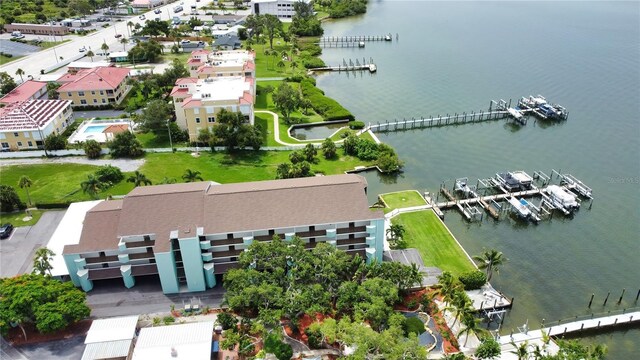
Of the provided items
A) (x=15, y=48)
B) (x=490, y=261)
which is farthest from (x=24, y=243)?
(x=15, y=48)

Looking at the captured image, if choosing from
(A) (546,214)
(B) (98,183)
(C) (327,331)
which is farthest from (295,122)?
(C) (327,331)

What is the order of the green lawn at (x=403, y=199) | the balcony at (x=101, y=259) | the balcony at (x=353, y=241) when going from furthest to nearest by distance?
1. the green lawn at (x=403, y=199)
2. the balcony at (x=353, y=241)
3. the balcony at (x=101, y=259)

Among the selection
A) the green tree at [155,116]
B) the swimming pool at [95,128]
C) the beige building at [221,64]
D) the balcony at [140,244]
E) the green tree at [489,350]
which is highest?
the beige building at [221,64]

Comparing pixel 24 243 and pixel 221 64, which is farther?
pixel 221 64

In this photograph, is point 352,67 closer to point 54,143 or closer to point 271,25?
point 271,25

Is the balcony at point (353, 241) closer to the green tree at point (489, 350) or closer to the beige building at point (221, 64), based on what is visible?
the green tree at point (489, 350)

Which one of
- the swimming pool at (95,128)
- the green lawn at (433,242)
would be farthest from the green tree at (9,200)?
the green lawn at (433,242)

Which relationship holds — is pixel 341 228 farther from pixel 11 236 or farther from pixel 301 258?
pixel 11 236

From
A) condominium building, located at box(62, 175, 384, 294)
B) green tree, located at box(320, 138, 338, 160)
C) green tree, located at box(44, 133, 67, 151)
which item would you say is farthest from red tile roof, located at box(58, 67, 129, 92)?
condominium building, located at box(62, 175, 384, 294)
